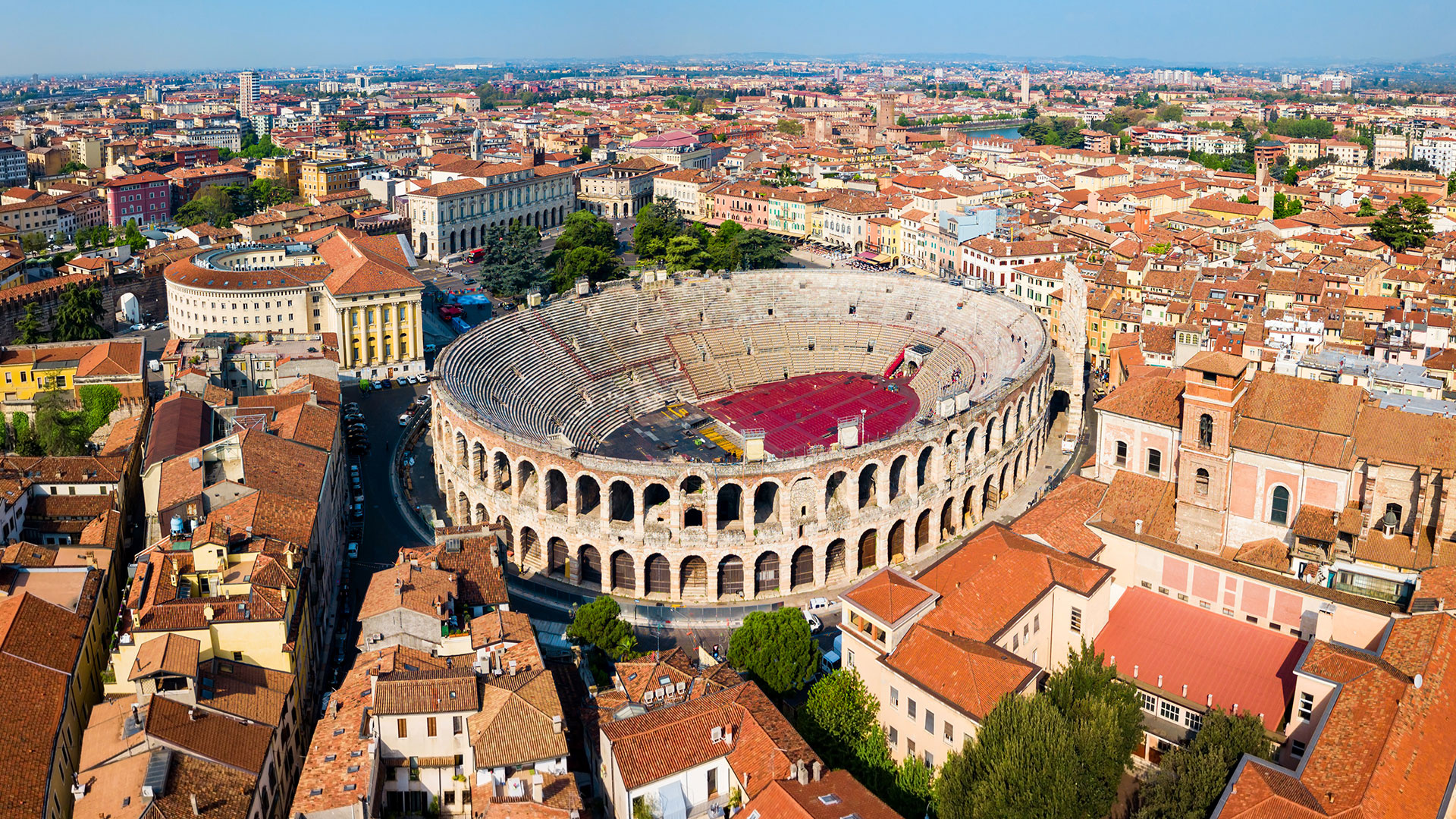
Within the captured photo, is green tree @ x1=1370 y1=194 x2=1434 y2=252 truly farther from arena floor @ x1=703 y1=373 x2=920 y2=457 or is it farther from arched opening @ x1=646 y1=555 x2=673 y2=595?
arched opening @ x1=646 y1=555 x2=673 y2=595

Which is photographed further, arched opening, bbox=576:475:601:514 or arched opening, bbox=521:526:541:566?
arched opening, bbox=576:475:601:514

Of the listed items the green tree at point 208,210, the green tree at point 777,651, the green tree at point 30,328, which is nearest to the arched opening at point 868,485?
the green tree at point 777,651

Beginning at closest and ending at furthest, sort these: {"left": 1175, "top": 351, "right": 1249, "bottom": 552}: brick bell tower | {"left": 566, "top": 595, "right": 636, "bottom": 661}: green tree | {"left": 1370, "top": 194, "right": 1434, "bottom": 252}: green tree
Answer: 1. {"left": 566, "top": 595, "right": 636, "bottom": 661}: green tree
2. {"left": 1175, "top": 351, "right": 1249, "bottom": 552}: brick bell tower
3. {"left": 1370, "top": 194, "right": 1434, "bottom": 252}: green tree

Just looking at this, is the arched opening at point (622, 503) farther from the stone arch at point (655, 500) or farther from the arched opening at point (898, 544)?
the arched opening at point (898, 544)

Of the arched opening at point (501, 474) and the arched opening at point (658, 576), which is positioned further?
the arched opening at point (501, 474)

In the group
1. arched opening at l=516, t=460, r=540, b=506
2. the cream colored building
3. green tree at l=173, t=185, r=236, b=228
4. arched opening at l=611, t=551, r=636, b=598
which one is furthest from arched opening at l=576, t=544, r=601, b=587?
green tree at l=173, t=185, r=236, b=228

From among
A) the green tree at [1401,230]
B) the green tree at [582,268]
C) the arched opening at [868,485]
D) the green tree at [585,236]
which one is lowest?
the arched opening at [868,485]

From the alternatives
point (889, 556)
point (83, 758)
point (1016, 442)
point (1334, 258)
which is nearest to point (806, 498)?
point (889, 556)
